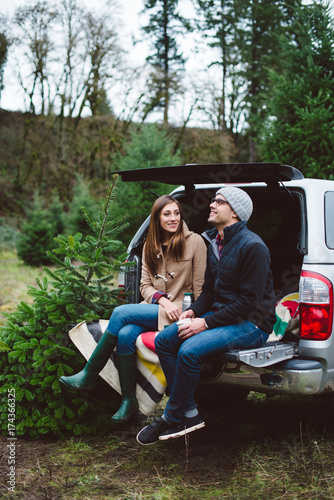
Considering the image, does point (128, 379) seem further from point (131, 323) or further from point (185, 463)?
point (185, 463)

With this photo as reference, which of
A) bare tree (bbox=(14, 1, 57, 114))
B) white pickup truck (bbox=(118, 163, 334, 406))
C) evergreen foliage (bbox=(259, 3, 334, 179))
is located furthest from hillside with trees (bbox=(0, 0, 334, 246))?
white pickup truck (bbox=(118, 163, 334, 406))

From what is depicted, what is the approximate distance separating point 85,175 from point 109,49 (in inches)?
239

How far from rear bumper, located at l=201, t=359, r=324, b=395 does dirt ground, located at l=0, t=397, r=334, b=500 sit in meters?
0.37

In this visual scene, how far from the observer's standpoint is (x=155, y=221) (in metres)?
4.02

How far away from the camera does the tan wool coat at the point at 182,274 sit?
3846 mm

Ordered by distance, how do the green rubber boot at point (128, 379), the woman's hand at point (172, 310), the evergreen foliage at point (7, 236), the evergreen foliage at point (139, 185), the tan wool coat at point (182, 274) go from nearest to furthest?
the green rubber boot at point (128, 379)
the woman's hand at point (172, 310)
the tan wool coat at point (182, 274)
the evergreen foliage at point (139, 185)
the evergreen foliage at point (7, 236)

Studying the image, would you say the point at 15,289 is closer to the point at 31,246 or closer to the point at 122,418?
the point at 31,246

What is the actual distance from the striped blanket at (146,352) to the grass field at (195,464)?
1.38 ft

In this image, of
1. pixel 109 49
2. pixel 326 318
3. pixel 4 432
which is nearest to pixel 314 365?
pixel 326 318

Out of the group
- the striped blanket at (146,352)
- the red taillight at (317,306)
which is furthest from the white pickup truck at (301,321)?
the striped blanket at (146,352)

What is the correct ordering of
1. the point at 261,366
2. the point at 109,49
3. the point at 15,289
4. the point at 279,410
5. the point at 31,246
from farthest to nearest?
1. the point at 109,49
2. the point at 31,246
3. the point at 15,289
4. the point at 279,410
5. the point at 261,366

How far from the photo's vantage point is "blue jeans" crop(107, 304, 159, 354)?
350 cm

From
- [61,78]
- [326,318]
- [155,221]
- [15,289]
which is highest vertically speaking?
[61,78]

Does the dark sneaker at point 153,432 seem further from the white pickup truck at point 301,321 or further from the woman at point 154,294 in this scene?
the white pickup truck at point 301,321
